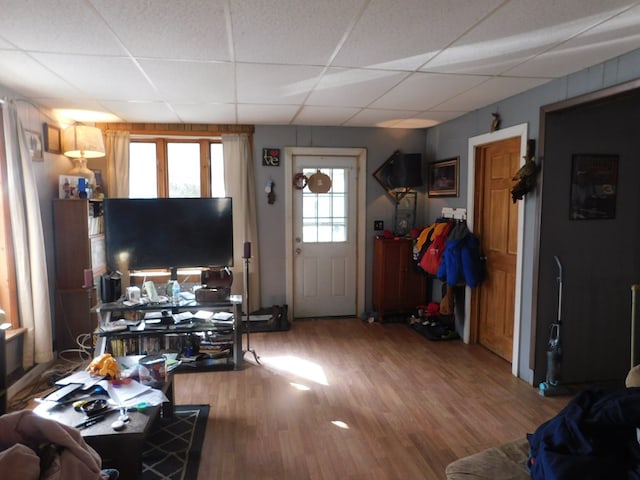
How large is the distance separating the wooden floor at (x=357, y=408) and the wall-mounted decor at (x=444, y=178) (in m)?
1.66

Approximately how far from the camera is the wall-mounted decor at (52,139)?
3.96 meters

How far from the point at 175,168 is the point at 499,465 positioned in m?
4.38

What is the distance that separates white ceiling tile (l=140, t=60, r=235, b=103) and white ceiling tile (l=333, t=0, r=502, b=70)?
33.6 inches

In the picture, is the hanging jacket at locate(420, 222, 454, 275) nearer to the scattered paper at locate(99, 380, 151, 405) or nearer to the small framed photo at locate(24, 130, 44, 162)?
the scattered paper at locate(99, 380, 151, 405)

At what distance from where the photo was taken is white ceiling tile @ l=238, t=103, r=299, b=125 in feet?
13.0

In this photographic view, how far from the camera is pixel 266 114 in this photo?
14.1ft

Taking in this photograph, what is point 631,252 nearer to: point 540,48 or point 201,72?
point 540,48

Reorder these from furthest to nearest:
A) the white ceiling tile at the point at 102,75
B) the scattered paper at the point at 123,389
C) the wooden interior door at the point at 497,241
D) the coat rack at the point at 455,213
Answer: the coat rack at the point at 455,213 → the wooden interior door at the point at 497,241 → the white ceiling tile at the point at 102,75 → the scattered paper at the point at 123,389

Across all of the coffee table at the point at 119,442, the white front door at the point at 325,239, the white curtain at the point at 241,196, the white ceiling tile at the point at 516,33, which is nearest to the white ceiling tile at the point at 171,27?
the white ceiling tile at the point at 516,33

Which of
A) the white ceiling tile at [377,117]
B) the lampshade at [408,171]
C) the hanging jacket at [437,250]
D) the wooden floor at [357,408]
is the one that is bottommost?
the wooden floor at [357,408]

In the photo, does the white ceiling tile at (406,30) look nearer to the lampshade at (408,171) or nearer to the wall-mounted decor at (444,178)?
the wall-mounted decor at (444,178)

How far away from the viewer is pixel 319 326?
16.2 ft

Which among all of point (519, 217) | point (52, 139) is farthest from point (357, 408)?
point (52, 139)

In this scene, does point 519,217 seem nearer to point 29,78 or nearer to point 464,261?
point 464,261
